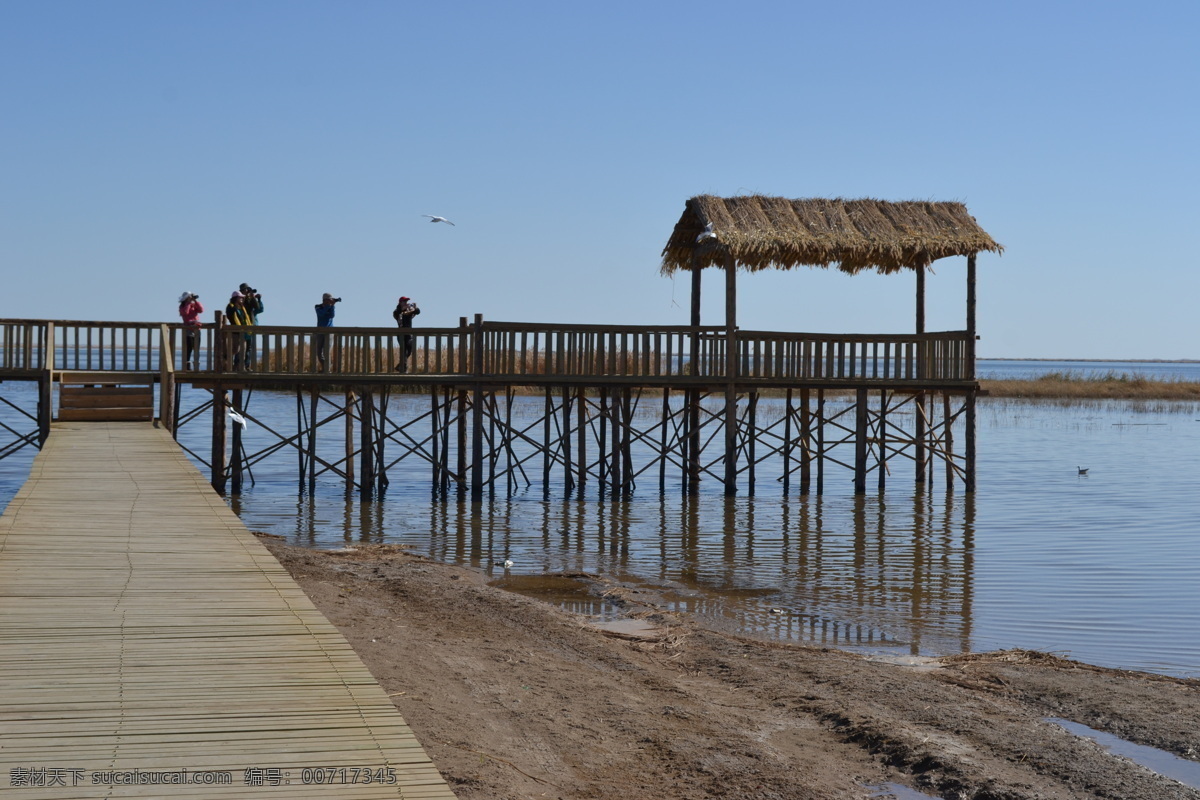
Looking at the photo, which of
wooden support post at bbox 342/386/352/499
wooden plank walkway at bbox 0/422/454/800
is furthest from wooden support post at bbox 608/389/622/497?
wooden plank walkway at bbox 0/422/454/800

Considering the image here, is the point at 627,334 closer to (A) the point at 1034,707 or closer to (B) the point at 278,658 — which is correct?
(A) the point at 1034,707

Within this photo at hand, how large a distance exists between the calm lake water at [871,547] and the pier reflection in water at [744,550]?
46 millimetres

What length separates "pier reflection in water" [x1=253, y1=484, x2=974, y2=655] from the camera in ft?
38.0

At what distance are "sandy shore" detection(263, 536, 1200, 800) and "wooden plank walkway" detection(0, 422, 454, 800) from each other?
94 centimetres

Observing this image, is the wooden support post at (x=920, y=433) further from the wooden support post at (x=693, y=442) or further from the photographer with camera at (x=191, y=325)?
the photographer with camera at (x=191, y=325)

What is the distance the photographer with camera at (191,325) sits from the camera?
18948mm

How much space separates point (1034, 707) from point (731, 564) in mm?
6963

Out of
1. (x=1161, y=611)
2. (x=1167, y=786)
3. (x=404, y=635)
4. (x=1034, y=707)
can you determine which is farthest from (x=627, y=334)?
(x=1167, y=786)

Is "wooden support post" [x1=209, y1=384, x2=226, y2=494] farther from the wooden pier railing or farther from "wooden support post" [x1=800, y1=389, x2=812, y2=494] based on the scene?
"wooden support post" [x1=800, y1=389, x2=812, y2=494]

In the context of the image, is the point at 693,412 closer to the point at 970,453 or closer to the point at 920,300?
the point at 920,300

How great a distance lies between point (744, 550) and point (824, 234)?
286 inches

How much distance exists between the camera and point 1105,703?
8.03 meters

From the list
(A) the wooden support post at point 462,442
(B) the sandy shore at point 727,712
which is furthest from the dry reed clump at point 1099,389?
(B) the sandy shore at point 727,712

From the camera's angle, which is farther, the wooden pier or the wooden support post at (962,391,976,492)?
the wooden support post at (962,391,976,492)
